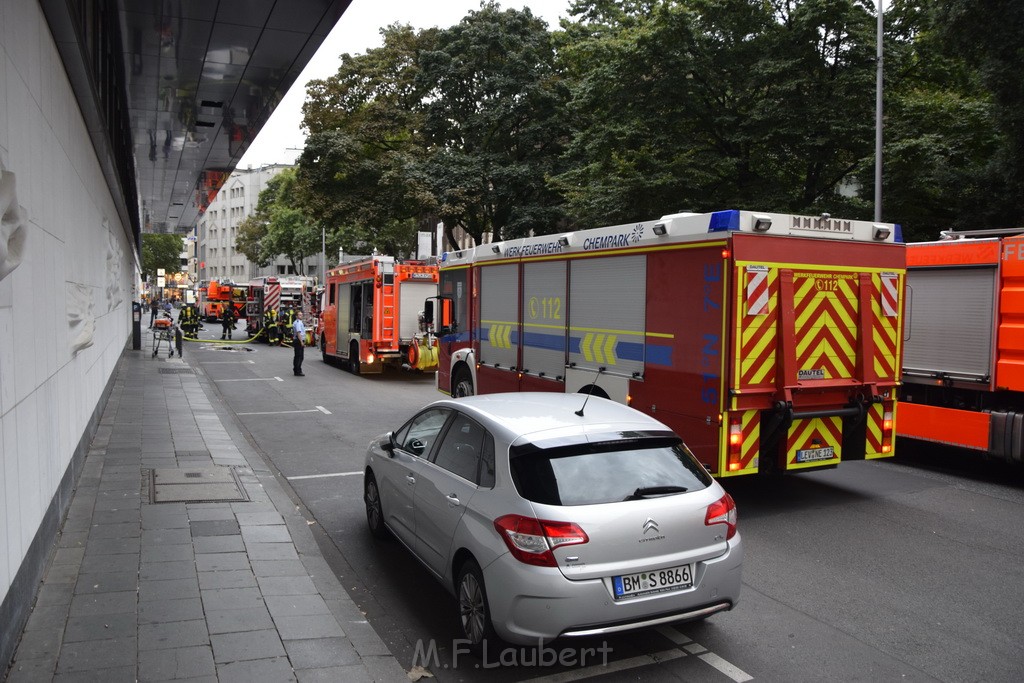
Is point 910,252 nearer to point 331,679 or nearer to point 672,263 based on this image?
point 672,263

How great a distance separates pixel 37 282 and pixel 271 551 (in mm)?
2748

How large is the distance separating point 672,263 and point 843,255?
6.00ft

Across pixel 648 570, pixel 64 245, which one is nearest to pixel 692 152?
pixel 64 245

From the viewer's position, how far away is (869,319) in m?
8.72

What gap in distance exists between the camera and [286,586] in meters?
5.88

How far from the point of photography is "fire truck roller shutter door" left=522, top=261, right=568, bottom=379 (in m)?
10.7

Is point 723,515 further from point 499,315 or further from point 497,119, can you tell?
point 497,119

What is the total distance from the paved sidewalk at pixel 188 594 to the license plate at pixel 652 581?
1.34 meters

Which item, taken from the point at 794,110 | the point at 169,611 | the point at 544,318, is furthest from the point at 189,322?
the point at 169,611

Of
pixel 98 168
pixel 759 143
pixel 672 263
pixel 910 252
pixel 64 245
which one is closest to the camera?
pixel 64 245

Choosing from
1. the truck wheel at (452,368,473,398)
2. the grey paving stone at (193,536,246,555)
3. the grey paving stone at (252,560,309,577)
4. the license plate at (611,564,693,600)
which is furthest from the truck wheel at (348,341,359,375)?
the license plate at (611,564,693,600)

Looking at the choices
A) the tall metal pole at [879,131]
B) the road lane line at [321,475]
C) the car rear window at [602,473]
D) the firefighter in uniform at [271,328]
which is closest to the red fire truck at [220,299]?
the firefighter in uniform at [271,328]

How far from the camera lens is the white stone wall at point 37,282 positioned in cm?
463

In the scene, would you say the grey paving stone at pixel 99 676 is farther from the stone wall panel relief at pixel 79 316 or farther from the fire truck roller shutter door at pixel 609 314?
the fire truck roller shutter door at pixel 609 314
